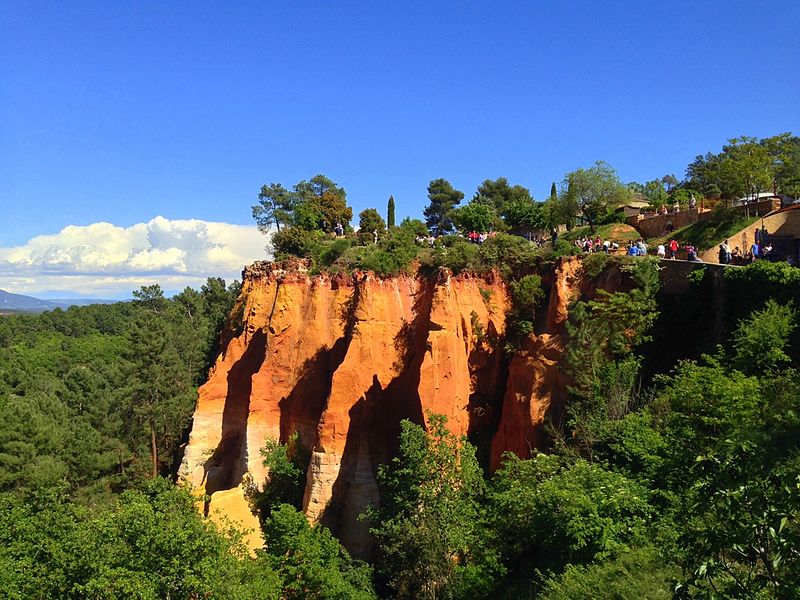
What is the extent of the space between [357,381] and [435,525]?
724 centimetres

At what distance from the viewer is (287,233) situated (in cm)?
3325

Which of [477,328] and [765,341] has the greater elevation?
[477,328]

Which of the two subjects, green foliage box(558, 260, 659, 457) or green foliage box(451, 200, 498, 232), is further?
green foliage box(451, 200, 498, 232)

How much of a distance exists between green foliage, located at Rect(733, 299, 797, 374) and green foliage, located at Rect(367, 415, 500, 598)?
26.6 ft

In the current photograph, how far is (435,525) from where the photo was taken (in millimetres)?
14594

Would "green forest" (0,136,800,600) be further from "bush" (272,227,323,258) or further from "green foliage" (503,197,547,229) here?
"green foliage" (503,197,547,229)

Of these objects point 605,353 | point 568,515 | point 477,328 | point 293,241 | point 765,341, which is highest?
point 293,241

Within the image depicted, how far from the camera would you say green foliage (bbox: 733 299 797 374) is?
1477 centimetres

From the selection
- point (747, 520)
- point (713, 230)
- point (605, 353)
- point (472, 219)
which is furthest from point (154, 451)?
point (747, 520)

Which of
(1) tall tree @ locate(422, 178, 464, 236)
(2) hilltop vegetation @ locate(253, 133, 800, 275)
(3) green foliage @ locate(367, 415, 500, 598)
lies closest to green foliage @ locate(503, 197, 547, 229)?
(2) hilltop vegetation @ locate(253, 133, 800, 275)

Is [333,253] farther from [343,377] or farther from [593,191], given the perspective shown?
[593,191]

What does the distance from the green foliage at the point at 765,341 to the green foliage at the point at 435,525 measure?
26.6 feet

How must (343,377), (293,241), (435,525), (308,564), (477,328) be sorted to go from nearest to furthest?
(435,525) → (308,564) → (343,377) → (477,328) → (293,241)

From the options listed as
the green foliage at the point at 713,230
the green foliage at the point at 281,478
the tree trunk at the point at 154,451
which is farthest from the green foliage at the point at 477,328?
the tree trunk at the point at 154,451
